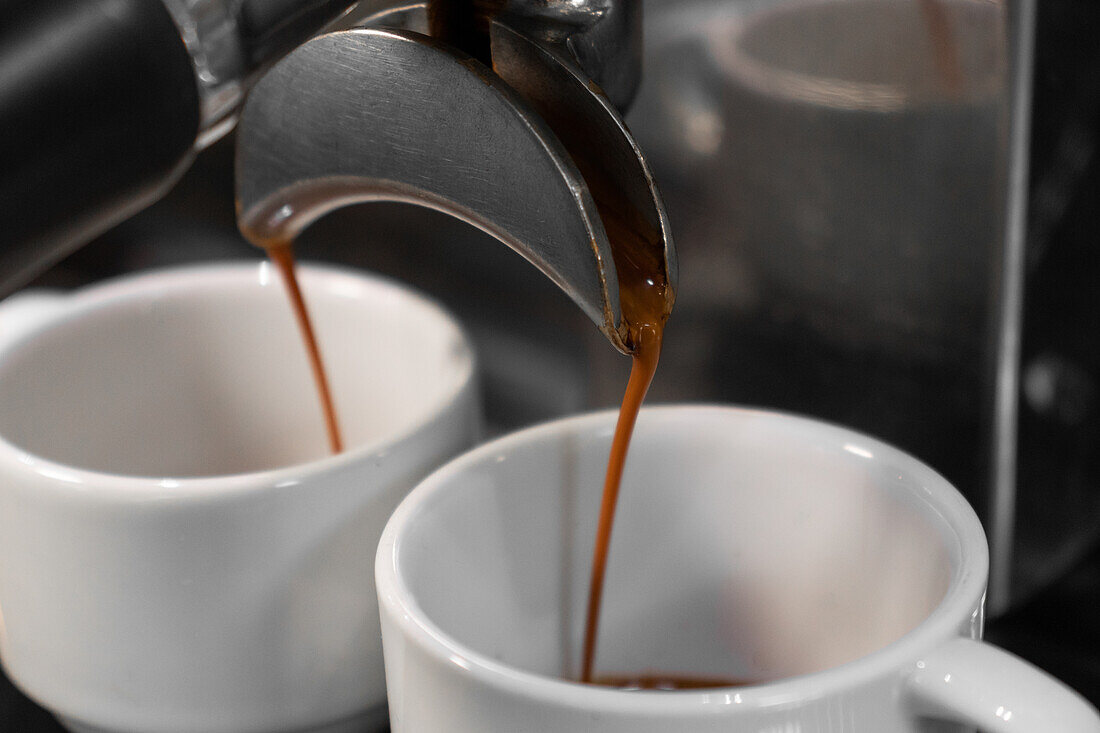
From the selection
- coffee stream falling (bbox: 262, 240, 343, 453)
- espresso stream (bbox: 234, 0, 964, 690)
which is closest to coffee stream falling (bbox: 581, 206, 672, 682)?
espresso stream (bbox: 234, 0, 964, 690)

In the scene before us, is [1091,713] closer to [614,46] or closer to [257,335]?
[614,46]

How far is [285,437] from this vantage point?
439 millimetres

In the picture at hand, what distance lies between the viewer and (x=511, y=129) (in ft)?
0.81

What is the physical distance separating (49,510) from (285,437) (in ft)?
→ 0.40

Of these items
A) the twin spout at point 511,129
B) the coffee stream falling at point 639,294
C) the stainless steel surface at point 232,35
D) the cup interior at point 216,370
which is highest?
the stainless steel surface at point 232,35

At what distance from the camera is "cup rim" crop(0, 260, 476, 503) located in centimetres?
31

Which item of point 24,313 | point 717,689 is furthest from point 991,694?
point 24,313

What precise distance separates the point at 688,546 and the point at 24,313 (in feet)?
0.74

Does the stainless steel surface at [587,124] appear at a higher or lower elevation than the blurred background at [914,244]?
higher

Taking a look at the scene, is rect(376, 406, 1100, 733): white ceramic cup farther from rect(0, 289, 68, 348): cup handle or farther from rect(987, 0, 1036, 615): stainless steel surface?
rect(0, 289, 68, 348): cup handle

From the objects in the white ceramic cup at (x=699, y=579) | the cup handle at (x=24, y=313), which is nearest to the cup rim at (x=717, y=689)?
the white ceramic cup at (x=699, y=579)

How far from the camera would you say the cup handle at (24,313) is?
1.29 feet

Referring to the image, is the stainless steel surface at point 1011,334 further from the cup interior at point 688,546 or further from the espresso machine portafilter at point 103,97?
the espresso machine portafilter at point 103,97

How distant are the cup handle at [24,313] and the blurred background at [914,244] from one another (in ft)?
0.35
